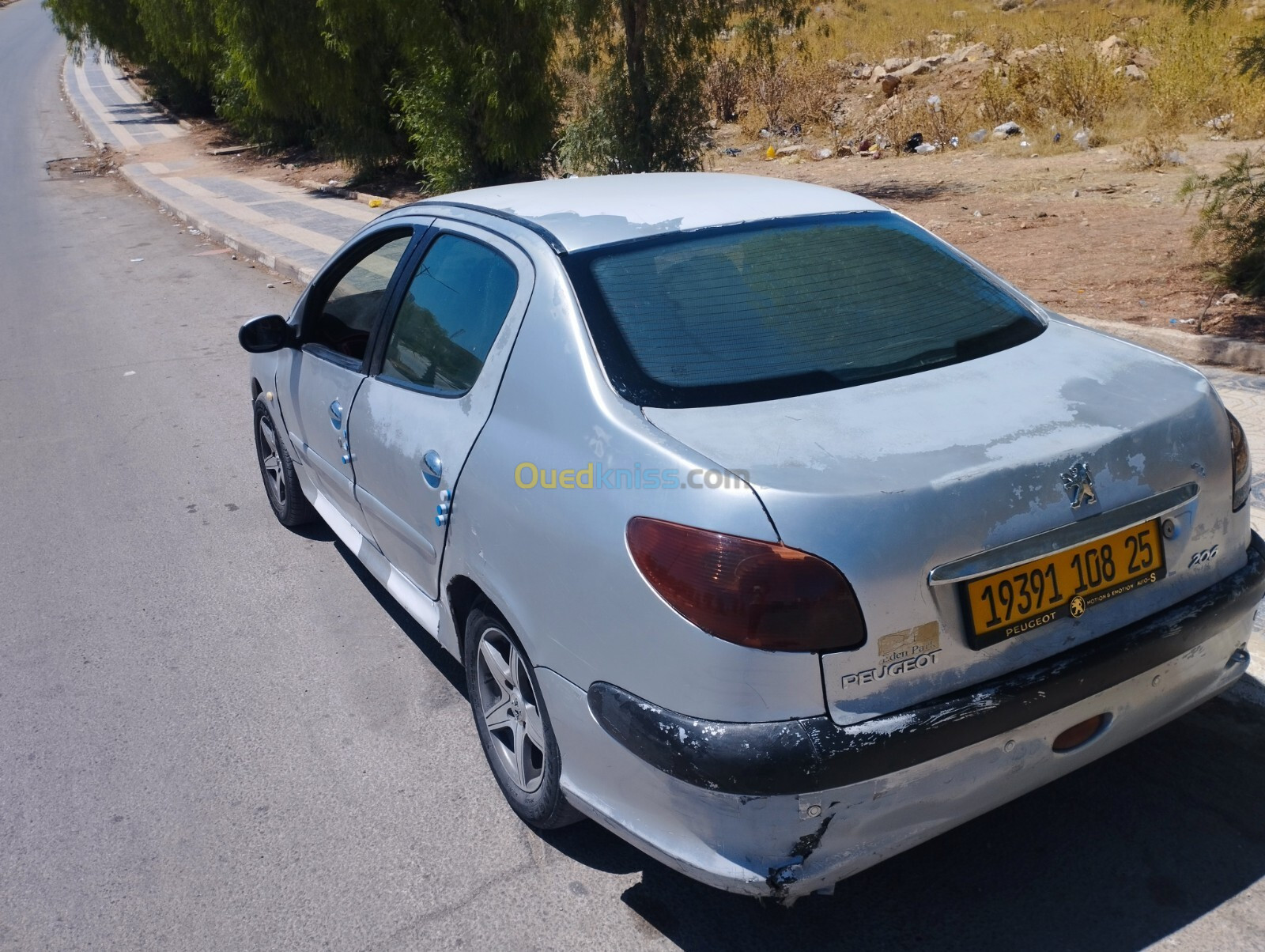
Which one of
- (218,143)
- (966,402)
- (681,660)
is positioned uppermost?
(966,402)

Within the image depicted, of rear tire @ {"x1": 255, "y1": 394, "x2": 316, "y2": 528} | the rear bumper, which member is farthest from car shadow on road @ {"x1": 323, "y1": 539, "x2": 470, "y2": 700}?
the rear bumper

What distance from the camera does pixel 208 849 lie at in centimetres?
317

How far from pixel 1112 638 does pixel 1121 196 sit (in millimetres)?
11032

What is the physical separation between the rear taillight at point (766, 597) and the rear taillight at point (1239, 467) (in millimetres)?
1228

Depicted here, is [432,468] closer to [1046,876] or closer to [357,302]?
[357,302]

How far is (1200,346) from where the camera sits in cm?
663

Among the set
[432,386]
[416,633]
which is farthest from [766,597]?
[416,633]

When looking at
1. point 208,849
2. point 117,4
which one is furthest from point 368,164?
point 117,4

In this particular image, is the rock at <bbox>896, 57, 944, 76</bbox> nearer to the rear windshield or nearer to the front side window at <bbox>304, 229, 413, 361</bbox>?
the front side window at <bbox>304, 229, 413, 361</bbox>

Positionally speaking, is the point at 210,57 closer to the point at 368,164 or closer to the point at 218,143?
the point at 218,143

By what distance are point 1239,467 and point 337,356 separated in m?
3.09

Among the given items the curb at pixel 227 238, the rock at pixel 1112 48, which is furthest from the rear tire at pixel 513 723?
the rock at pixel 1112 48

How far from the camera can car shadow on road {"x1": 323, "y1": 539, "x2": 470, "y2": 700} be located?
4.04 m

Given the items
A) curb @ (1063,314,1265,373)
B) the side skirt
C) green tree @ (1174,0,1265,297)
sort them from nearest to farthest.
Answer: the side skirt < curb @ (1063,314,1265,373) < green tree @ (1174,0,1265,297)
